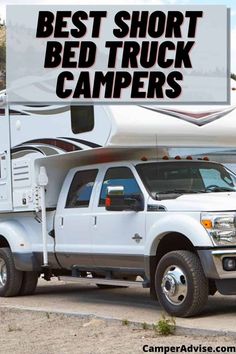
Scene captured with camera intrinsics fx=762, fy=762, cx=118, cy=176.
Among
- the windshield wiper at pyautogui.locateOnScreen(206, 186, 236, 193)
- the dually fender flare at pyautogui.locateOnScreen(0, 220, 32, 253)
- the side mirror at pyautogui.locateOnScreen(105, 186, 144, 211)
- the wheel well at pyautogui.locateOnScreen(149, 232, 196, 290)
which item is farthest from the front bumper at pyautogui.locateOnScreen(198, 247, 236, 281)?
the dually fender flare at pyautogui.locateOnScreen(0, 220, 32, 253)

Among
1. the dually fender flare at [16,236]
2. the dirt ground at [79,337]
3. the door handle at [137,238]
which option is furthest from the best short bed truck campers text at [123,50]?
the dirt ground at [79,337]

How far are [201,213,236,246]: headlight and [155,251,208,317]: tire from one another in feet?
1.36

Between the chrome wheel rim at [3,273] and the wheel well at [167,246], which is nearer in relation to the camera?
the wheel well at [167,246]

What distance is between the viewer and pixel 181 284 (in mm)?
8750

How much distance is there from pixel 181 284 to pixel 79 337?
1371 millimetres

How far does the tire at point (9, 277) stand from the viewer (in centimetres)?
1180

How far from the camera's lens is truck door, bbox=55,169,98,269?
10.3 metres

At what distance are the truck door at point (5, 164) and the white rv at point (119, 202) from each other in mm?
17

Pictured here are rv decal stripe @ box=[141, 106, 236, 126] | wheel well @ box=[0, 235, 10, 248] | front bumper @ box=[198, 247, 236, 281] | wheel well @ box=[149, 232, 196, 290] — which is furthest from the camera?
wheel well @ box=[0, 235, 10, 248]

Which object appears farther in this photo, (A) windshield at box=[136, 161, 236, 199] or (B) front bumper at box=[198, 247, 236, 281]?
(A) windshield at box=[136, 161, 236, 199]

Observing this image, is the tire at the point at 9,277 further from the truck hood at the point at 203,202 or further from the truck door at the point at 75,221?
the truck hood at the point at 203,202

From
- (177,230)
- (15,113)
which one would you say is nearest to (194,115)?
(177,230)

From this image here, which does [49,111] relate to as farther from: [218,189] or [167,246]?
[167,246]

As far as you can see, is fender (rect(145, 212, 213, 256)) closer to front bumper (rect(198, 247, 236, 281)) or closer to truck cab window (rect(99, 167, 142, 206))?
front bumper (rect(198, 247, 236, 281))
